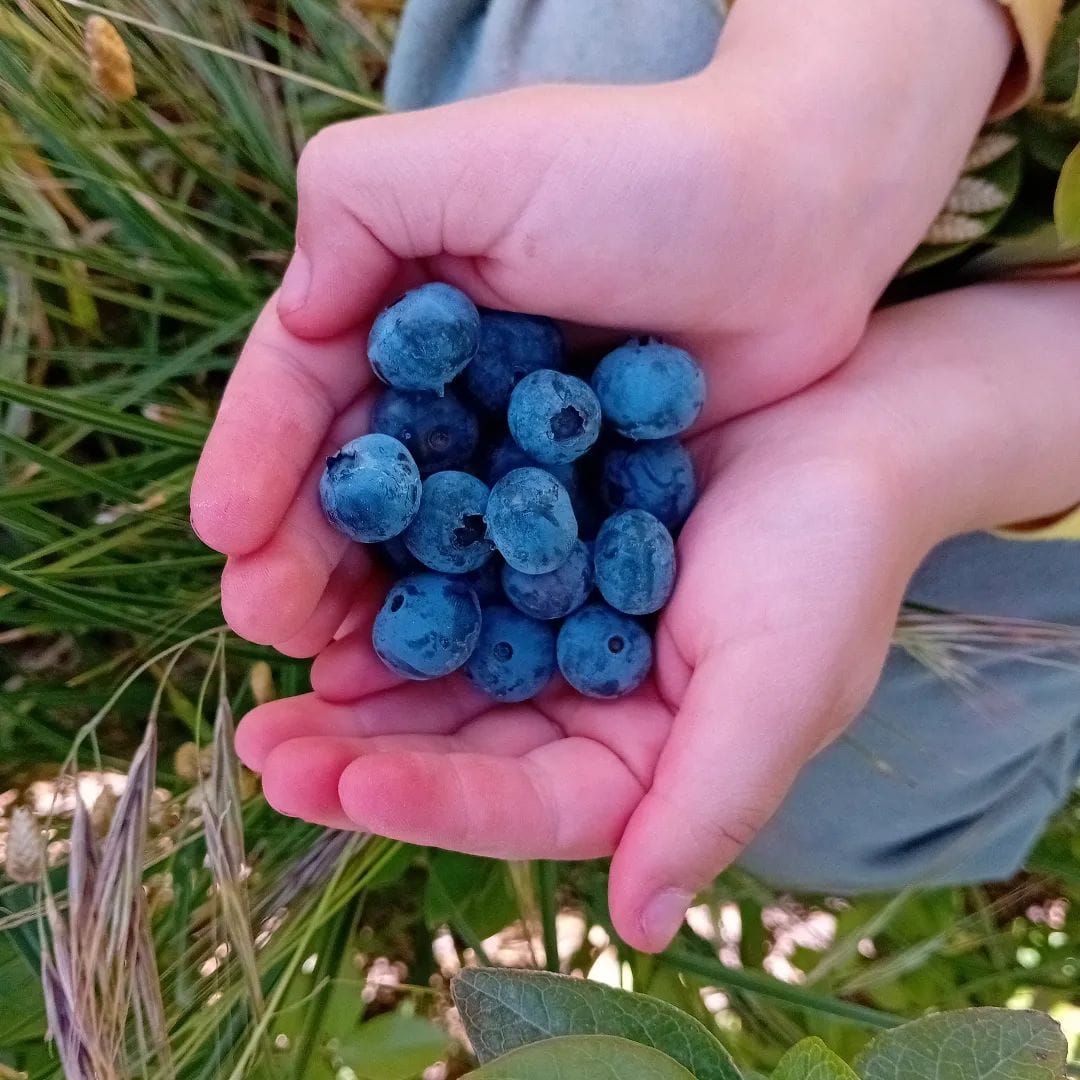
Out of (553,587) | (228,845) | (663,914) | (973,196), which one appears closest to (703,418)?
(553,587)

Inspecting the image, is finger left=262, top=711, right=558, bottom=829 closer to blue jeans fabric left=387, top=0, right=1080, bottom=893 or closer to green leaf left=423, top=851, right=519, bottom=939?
green leaf left=423, top=851, right=519, bottom=939

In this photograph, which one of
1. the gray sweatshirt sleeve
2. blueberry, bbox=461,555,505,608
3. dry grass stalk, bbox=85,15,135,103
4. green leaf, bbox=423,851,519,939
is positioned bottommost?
green leaf, bbox=423,851,519,939

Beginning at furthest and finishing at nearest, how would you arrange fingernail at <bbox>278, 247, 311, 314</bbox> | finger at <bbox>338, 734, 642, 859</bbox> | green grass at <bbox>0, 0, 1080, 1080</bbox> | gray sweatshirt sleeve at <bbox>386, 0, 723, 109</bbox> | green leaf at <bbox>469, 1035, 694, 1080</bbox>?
gray sweatshirt sleeve at <bbox>386, 0, 723, 109</bbox> < green grass at <bbox>0, 0, 1080, 1080</bbox> < fingernail at <bbox>278, 247, 311, 314</bbox> < finger at <bbox>338, 734, 642, 859</bbox> < green leaf at <bbox>469, 1035, 694, 1080</bbox>

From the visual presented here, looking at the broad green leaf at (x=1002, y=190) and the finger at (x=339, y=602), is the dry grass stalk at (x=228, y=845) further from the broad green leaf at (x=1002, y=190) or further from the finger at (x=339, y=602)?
the broad green leaf at (x=1002, y=190)

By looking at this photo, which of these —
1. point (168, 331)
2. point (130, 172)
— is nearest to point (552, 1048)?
point (130, 172)

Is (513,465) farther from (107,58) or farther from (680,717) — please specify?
(107,58)

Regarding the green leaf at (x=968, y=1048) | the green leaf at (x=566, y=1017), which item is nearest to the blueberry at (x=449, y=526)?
the green leaf at (x=566, y=1017)

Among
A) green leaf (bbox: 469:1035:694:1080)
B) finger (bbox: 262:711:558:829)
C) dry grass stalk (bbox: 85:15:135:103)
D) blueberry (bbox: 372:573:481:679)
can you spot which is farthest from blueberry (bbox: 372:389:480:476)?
green leaf (bbox: 469:1035:694:1080)
